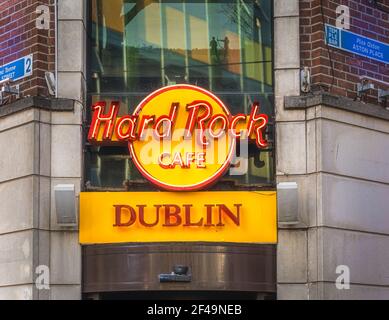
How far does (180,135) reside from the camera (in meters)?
15.5

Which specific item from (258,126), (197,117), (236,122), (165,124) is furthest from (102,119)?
(258,126)

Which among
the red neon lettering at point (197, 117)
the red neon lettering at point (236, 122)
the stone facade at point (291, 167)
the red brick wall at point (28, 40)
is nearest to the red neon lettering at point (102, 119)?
the stone facade at point (291, 167)

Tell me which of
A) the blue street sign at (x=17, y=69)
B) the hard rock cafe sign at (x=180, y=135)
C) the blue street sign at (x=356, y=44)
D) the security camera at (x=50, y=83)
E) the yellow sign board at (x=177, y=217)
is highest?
the blue street sign at (x=356, y=44)

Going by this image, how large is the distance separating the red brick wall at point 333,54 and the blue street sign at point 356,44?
3.1 inches

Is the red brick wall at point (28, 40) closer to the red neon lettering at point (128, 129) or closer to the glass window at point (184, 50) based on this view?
the glass window at point (184, 50)

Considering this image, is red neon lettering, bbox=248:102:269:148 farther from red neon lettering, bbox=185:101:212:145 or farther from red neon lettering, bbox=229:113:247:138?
red neon lettering, bbox=185:101:212:145

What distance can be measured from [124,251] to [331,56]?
4.50 metres

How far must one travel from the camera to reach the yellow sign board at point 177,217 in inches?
597

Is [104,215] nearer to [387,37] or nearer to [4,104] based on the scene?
[4,104]

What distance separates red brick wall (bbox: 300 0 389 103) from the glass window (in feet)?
2.13

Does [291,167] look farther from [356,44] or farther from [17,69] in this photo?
[17,69]

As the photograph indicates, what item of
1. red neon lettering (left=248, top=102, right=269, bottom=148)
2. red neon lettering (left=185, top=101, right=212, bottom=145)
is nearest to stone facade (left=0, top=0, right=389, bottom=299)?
red neon lettering (left=248, top=102, right=269, bottom=148)

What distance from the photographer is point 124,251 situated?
15094mm

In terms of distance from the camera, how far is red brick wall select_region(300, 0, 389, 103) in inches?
618
